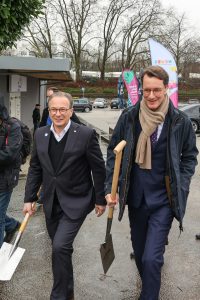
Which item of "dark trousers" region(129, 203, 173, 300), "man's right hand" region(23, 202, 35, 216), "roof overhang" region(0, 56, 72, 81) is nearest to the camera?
A: "dark trousers" region(129, 203, 173, 300)

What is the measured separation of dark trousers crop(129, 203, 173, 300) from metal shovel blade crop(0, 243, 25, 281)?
951mm

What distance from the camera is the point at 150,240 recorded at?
3240 millimetres

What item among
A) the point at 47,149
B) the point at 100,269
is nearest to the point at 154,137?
the point at 47,149

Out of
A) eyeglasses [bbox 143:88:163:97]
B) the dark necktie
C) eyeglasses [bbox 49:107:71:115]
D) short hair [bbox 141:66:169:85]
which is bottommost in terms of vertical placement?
the dark necktie

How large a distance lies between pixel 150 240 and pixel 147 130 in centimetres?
80

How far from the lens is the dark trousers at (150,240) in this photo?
3.14 metres

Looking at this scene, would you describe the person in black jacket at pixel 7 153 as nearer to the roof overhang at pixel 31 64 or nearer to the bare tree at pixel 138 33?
the roof overhang at pixel 31 64

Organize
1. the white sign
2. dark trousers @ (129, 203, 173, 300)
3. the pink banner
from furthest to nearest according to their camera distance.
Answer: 1. the white sign
2. the pink banner
3. dark trousers @ (129, 203, 173, 300)

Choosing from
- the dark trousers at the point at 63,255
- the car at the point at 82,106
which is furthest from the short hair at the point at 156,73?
the car at the point at 82,106

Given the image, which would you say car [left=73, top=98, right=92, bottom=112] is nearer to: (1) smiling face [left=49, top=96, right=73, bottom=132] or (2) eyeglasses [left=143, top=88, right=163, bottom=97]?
(1) smiling face [left=49, top=96, right=73, bottom=132]

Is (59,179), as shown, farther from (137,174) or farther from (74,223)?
(137,174)

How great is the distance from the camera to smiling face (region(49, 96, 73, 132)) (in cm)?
343

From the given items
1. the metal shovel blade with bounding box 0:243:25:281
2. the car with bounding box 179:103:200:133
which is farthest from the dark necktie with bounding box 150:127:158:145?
the car with bounding box 179:103:200:133

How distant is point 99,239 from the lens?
5371 millimetres
